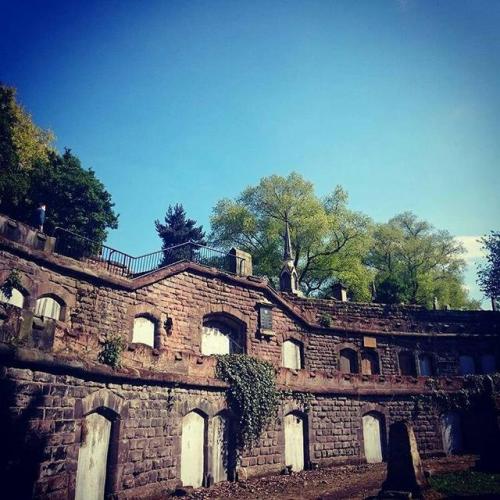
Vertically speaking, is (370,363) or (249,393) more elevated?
(370,363)

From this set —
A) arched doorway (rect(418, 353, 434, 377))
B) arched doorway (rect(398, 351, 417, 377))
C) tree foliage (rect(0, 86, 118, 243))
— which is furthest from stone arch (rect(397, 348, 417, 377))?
tree foliage (rect(0, 86, 118, 243))

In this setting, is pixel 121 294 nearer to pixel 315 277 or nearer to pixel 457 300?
pixel 315 277

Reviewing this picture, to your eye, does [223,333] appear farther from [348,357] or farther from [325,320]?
[348,357]

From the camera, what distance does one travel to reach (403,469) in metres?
10.2

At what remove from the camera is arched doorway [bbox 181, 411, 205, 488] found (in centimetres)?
1114

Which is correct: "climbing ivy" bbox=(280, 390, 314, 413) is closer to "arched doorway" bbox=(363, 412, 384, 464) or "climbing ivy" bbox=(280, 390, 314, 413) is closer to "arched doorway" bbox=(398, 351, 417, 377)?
"arched doorway" bbox=(363, 412, 384, 464)

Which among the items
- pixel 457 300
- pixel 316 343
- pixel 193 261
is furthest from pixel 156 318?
pixel 457 300

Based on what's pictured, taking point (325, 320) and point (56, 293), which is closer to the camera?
point (56, 293)

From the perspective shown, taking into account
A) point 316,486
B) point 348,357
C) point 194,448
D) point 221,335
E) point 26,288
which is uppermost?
point 26,288

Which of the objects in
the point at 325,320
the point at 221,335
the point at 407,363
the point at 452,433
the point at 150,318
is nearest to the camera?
the point at 150,318

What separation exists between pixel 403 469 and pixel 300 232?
21860 mm

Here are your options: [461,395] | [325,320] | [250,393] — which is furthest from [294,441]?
[461,395]

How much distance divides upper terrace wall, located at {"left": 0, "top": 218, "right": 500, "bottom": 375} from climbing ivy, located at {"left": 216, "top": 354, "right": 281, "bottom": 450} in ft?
8.54

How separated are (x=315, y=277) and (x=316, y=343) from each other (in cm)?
1208
